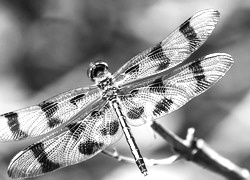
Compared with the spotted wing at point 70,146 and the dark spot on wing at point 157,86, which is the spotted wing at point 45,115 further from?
the dark spot on wing at point 157,86

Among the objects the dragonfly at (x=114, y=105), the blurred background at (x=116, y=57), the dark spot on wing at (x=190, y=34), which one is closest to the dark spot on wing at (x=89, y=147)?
the dragonfly at (x=114, y=105)

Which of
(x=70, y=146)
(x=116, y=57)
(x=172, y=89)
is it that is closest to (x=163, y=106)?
(x=172, y=89)

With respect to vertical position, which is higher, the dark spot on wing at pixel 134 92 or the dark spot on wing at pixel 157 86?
the dark spot on wing at pixel 134 92

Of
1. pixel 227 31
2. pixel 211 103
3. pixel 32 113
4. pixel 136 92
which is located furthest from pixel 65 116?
pixel 227 31

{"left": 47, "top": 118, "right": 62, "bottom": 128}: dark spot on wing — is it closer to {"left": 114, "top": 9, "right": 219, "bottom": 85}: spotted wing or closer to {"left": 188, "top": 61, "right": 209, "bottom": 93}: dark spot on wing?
{"left": 114, "top": 9, "right": 219, "bottom": 85}: spotted wing

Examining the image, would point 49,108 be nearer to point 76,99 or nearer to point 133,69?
point 76,99

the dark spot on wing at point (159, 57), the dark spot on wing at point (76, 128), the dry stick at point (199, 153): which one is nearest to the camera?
the dry stick at point (199, 153)

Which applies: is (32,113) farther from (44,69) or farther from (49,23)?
(49,23)
